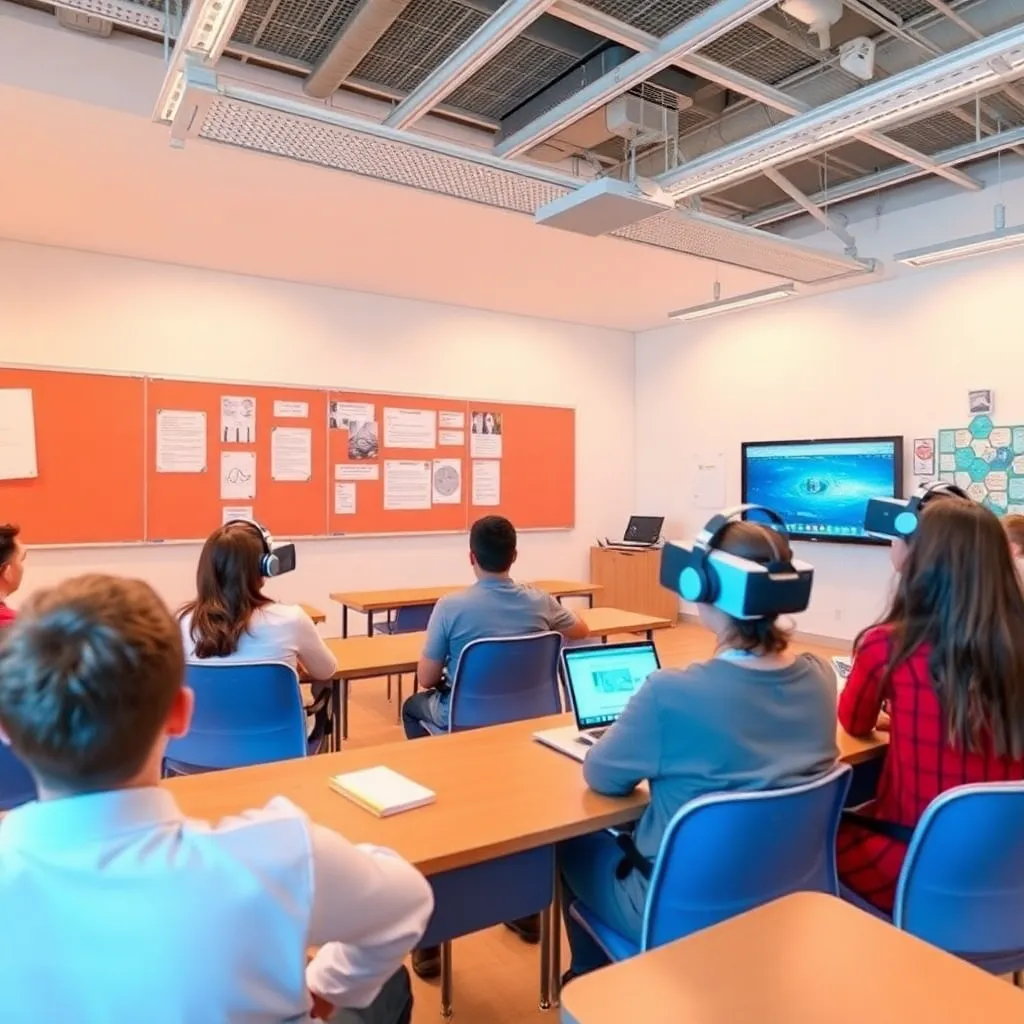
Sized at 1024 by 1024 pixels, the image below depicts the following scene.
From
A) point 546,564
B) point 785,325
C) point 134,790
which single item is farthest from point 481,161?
point 546,564

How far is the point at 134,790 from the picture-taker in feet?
2.64

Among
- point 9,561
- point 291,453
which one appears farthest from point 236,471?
point 9,561

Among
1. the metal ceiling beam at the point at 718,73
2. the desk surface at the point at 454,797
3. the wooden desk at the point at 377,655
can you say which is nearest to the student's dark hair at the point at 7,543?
the wooden desk at the point at 377,655

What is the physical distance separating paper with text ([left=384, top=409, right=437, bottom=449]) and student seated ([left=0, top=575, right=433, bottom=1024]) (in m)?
5.95

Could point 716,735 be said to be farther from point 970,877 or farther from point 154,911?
point 154,911

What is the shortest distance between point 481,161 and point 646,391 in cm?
508

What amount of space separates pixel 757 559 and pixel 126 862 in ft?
A: 3.88

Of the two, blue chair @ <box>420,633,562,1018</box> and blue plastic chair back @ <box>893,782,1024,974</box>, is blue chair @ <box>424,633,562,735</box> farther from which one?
blue plastic chair back @ <box>893,782,1024,974</box>

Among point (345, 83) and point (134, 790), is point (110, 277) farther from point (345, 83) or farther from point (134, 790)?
point (134, 790)

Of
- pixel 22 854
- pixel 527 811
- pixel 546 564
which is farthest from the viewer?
pixel 546 564

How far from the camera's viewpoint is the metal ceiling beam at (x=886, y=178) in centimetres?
441

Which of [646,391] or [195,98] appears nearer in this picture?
[195,98]

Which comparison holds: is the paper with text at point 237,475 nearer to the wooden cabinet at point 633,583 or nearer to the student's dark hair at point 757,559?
the wooden cabinet at point 633,583

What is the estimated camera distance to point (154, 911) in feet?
2.44
